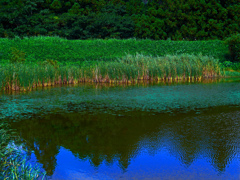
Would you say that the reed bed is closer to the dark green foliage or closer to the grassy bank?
the grassy bank

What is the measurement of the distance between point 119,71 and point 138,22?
55.5ft

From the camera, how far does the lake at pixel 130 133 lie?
4684 mm

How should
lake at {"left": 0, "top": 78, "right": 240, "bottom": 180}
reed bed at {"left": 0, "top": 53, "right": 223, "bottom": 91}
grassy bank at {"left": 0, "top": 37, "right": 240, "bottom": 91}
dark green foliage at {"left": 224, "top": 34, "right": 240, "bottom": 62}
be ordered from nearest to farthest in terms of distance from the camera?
lake at {"left": 0, "top": 78, "right": 240, "bottom": 180} → reed bed at {"left": 0, "top": 53, "right": 223, "bottom": 91} → grassy bank at {"left": 0, "top": 37, "right": 240, "bottom": 91} → dark green foliage at {"left": 224, "top": 34, "right": 240, "bottom": 62}

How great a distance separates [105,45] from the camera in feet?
85.8

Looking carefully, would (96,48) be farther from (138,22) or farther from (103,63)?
(103,63)

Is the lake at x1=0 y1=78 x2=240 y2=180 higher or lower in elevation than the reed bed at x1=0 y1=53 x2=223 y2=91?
lower

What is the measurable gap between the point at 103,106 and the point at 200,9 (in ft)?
79.2

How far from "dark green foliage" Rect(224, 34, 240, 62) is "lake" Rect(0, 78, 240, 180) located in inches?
512

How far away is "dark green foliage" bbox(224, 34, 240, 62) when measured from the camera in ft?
75.5

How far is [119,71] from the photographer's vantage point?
15336 mm

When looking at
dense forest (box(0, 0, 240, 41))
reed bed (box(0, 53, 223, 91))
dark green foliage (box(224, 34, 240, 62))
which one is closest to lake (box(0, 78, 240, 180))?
reed bed (box(0, 53, 223, 91))

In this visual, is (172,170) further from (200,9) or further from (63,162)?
(200,9)

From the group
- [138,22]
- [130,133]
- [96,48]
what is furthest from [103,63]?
[138,22]

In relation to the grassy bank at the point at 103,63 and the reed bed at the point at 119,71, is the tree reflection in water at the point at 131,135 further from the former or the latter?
the grassy bank at the point at 103,63
